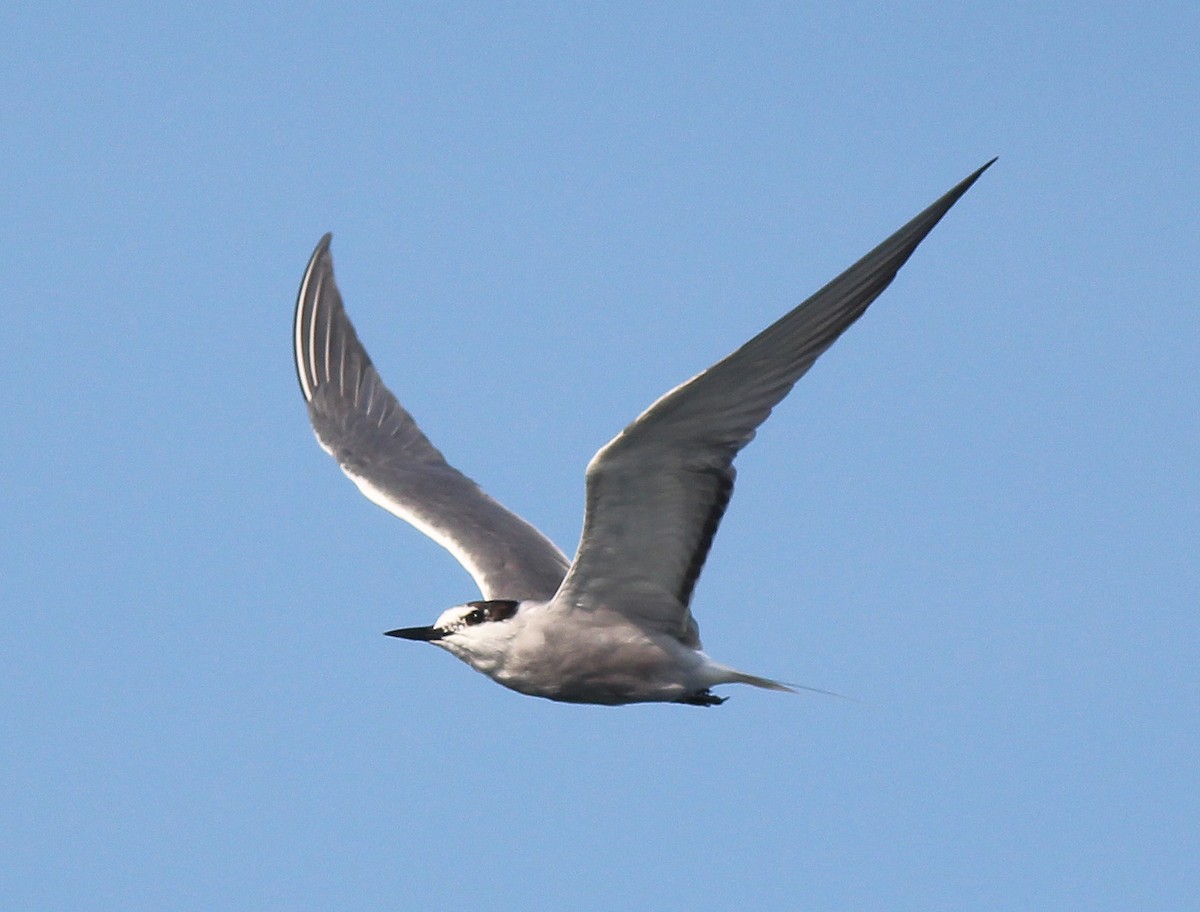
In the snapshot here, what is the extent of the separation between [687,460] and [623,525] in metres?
0.67

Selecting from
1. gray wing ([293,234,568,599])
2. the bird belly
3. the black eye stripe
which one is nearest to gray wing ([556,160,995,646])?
the bird belly

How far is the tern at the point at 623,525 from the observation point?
752cm

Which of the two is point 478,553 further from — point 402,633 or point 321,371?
point 321,371

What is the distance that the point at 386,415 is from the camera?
42.9ft

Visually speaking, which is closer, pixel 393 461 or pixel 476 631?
pixel 476 631

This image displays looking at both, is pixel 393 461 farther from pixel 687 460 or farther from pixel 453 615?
pixel 687 460

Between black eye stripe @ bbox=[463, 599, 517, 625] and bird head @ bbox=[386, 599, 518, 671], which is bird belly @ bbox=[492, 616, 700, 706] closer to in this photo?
bird head @ bbox=[386, 599, 518, 671]

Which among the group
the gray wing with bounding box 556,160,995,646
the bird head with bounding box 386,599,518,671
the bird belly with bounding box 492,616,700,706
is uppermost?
the gray wing with bounding box 556,160,995,646

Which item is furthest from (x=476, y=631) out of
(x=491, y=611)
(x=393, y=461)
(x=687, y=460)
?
(x=393, y=461)

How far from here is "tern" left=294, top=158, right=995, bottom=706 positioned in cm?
752

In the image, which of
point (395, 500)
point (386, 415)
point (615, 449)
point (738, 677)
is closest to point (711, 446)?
point (615, 449)

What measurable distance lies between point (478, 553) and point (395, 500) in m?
1.10

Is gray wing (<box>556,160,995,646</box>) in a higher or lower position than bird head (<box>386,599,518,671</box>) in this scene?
higher

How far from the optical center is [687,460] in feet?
26.9
